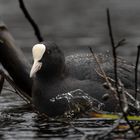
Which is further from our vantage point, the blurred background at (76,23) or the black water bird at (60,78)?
the blurred background at (76,23)

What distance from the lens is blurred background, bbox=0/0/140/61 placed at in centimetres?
1772

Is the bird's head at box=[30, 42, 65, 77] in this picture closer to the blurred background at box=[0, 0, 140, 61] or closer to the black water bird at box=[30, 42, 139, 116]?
the black water bird at box=[30, 42, 139, 116]

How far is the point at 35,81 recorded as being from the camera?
1128 cm

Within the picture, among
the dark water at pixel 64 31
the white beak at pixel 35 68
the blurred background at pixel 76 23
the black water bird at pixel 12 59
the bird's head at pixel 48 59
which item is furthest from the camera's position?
the blurred background at pixel 76 23

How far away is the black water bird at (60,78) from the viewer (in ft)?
36.1

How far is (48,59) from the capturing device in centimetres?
1113

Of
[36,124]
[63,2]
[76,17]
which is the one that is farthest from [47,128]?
[63,2]

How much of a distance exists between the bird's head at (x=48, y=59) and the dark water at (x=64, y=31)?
25.2 inches

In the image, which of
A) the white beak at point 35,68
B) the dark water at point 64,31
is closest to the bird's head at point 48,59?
the white beak at point 35,68

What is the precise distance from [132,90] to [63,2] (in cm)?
1152

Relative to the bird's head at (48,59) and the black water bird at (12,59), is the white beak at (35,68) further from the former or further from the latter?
the black water bird at (12,59)

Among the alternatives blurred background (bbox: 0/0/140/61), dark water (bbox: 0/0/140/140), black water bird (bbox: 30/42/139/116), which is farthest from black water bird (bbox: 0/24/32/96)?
blurred background (bbox: 0/0/140/61)

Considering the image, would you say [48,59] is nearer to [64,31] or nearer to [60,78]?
[60,78]

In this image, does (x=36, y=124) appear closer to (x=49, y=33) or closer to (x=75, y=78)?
(x=75, y=78)
